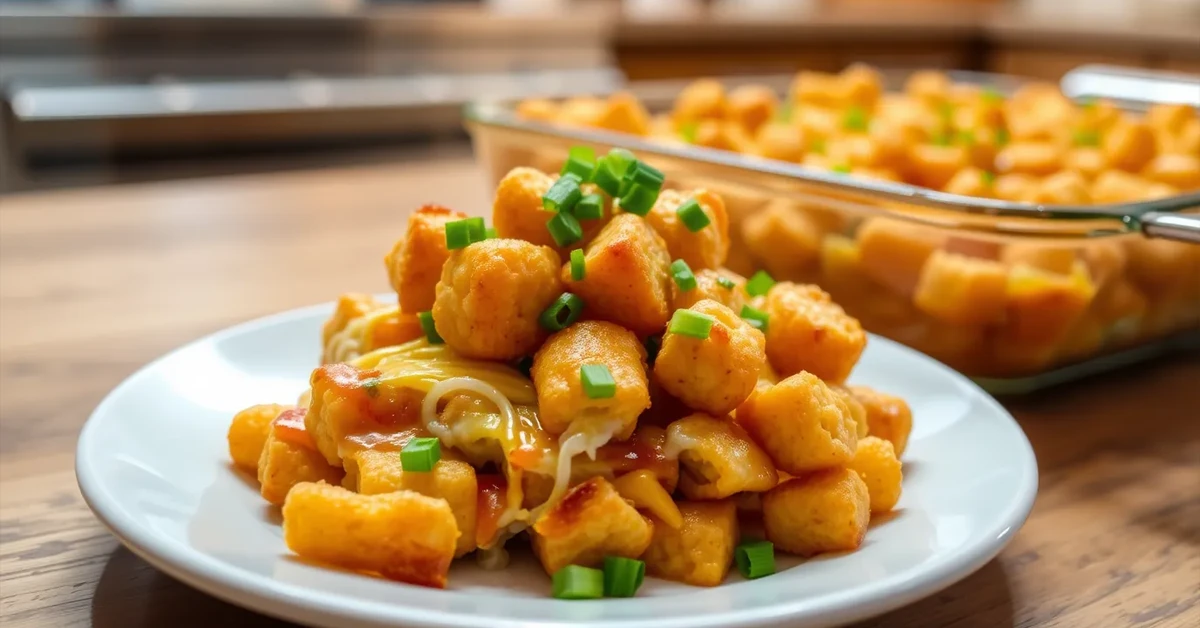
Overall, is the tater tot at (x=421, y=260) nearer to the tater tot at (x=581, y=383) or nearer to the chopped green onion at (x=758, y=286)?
the tater tot at (x=581, y=383)

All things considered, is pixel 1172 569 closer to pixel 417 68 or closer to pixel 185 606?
pixel 185 606

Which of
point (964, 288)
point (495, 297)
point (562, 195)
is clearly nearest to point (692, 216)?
point (562, 195)

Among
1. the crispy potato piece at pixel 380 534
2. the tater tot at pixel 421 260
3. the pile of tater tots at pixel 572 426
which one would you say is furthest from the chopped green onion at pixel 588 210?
the crispy potato piece at pixel 380 534

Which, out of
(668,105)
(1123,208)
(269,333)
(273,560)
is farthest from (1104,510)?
(668,105)

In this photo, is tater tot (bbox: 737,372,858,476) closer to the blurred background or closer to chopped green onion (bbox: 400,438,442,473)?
chopped green onion (bbox: 400,438,442,473)

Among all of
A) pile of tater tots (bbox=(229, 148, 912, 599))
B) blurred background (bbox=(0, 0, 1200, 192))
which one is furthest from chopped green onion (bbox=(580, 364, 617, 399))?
blurred background (bbox=(0, 0, 1200, 192))
